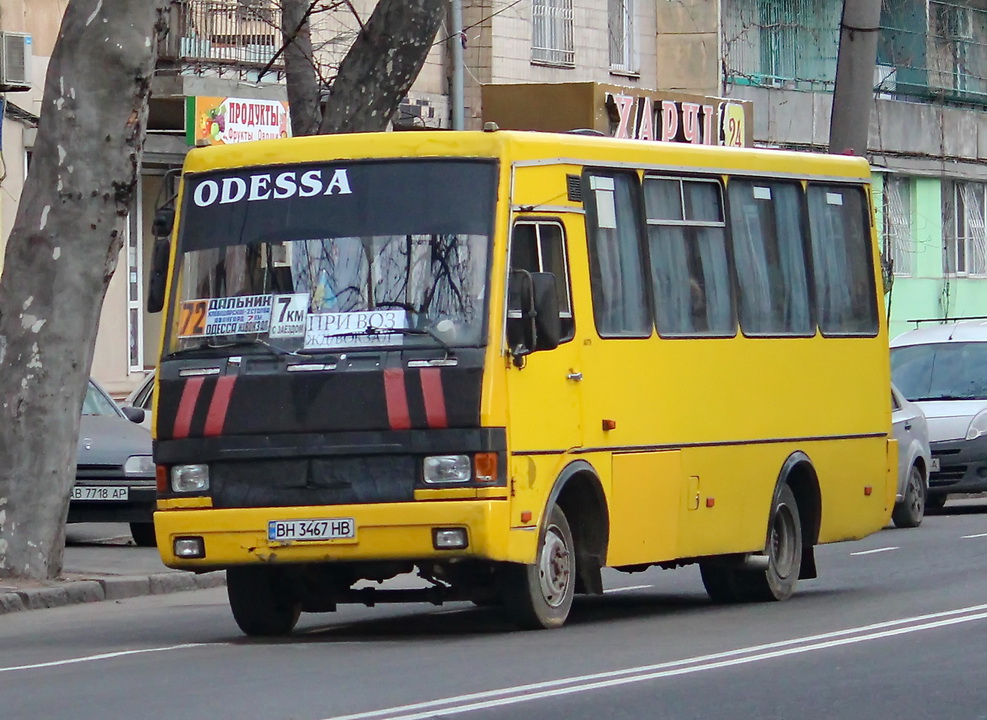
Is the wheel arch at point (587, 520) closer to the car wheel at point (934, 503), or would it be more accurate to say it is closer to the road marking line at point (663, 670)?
the road marking line at point (663, 670)

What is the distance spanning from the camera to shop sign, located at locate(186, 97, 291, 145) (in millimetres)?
27750

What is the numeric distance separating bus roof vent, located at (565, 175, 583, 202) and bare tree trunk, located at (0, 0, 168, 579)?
14.9 feet

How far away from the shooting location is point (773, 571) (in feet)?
48.4

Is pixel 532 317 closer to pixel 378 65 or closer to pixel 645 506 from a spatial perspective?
pixel 645 506

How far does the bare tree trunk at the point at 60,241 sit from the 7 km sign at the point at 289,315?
4352 millimetres

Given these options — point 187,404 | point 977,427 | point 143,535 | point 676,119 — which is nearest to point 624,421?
point 187,404

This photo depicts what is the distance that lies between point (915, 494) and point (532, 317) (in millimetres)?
11860

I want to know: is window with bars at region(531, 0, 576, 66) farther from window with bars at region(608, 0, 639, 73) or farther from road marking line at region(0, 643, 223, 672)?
road marking line at region(0, 643, 223, 672)

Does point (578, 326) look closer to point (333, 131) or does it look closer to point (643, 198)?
point (643, 198)

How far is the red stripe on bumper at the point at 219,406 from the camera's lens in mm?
11953

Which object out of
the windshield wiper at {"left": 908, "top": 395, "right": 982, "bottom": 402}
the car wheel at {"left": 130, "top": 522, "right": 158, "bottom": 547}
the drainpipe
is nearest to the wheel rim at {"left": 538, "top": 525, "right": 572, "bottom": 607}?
the car wheel at {"left": 130, "top": 522, "right": 158, "bottom": 547}

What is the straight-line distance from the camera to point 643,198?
13.4m

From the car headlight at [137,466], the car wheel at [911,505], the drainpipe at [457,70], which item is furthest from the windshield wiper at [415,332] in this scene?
the drainpipe at [457,70]

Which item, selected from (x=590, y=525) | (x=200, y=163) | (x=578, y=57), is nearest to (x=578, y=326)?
(x=590, y=525)
